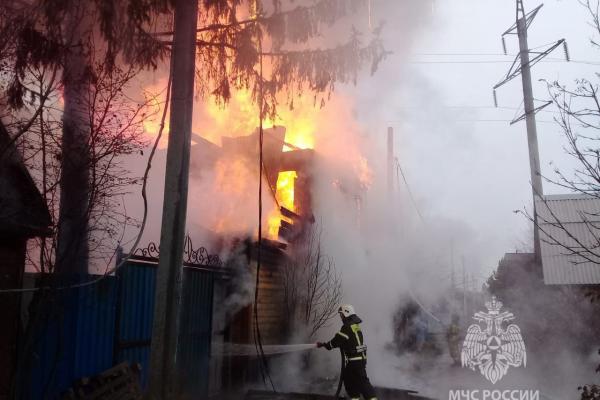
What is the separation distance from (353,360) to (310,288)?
4.77 meters

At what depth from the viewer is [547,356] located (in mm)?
12250

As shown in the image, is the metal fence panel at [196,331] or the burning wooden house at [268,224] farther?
the burning wooden house at [268,224]

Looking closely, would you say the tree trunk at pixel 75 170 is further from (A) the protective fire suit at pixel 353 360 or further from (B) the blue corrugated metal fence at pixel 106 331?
(A) the protective fire suit at pixel 353 360

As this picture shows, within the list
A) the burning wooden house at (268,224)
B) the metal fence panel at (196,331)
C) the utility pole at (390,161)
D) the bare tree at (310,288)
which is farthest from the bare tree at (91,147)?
the utility pole at (390,161)

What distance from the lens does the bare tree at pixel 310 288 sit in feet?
38.4

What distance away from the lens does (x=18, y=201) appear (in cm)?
474

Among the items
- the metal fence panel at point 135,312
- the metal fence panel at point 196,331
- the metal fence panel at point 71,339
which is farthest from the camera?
the metal fence panel at point 196,331

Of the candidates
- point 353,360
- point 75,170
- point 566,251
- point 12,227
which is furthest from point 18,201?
point 566,251

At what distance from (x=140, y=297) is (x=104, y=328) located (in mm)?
718

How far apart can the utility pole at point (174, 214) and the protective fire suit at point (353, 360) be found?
3.22 meters

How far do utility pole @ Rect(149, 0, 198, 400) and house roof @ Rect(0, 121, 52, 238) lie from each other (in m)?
1.26

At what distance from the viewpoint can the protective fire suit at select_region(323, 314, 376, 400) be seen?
7.15 metres

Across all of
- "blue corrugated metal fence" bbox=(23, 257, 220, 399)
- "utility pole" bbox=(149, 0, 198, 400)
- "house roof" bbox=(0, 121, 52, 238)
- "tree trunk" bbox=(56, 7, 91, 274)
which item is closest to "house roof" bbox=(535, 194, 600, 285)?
"blue corrugated metal fence" bbox=(23, 257, 220, 399)

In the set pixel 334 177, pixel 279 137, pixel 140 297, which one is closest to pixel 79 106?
pixel 140 297
